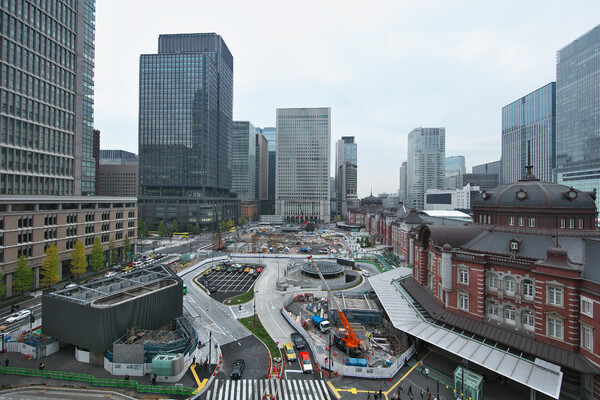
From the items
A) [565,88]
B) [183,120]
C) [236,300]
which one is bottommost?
[236,300]

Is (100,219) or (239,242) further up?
(100,219)

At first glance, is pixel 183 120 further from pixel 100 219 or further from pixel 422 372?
pixel 422 372

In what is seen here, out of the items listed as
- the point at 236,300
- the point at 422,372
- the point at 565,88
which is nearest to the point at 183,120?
the point at 236,300

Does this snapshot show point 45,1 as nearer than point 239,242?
Yes

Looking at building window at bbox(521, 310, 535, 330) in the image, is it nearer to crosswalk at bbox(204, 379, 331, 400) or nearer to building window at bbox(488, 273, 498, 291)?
building window at bbox(488, 273, 498, 291)

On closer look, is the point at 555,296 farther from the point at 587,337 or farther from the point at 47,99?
the point at 47,99
